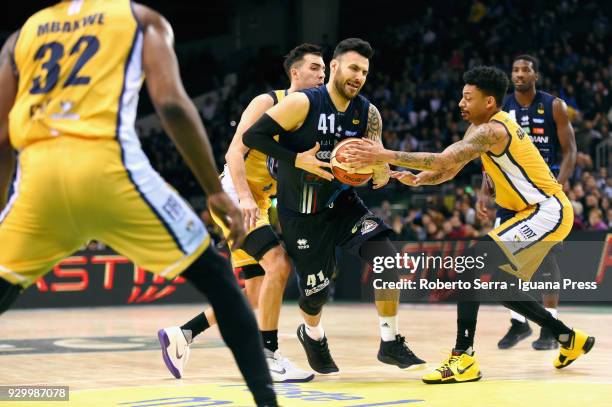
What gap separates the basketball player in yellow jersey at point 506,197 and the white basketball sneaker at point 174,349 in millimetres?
1761

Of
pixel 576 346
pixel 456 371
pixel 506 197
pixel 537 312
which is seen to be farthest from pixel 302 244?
pixel 576 346

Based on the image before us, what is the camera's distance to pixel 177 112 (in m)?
3.56

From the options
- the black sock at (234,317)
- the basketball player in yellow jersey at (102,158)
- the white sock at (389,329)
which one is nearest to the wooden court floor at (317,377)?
the white sock at (389,329)

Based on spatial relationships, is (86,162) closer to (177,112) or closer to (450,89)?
(177,112)

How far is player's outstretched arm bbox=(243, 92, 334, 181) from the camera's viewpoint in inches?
239

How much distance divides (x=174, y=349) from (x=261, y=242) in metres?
0.92

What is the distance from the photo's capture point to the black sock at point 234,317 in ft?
12.1

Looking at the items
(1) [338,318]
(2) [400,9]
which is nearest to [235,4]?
(2) [400,9]

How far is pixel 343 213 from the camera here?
21.1 ft

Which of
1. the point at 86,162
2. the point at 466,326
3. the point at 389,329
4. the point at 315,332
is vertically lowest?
the point at 315,332

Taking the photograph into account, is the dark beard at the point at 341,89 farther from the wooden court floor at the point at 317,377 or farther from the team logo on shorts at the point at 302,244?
the wooden court floor at the point at 317,377

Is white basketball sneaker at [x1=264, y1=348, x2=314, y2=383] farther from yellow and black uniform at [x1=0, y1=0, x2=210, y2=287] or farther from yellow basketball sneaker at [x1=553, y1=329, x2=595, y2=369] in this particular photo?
yellow and black uniform at [x1=0, y1=0, x2=210, y2=287]

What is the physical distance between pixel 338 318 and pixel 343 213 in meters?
6.25

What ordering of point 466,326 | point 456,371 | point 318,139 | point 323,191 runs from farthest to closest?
point 323,191 < point 318,139 < point 466,326 < point 456,371
